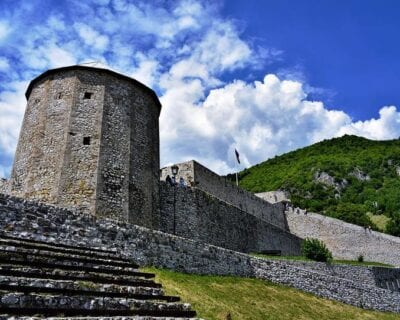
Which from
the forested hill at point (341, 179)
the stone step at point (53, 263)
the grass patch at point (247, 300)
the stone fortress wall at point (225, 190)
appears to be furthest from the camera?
the forested hill at point (341, 179)

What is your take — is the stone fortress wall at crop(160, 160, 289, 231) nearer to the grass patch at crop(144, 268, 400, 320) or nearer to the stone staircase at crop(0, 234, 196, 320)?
the grass patch at crop(144, 268, 400, 320)

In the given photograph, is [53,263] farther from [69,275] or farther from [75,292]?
[75,292]

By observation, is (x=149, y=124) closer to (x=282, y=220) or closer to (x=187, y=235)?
(x=187, y=235)

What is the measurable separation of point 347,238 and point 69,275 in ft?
147

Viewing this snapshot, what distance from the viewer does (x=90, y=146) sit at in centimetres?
1977

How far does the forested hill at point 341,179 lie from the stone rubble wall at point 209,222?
33094 mm

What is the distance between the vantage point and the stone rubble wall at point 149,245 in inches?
395

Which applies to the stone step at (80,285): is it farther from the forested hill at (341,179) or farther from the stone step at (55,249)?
the forested hill at (341,179)

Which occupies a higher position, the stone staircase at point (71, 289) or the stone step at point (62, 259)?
the stone step at point (62, 259)

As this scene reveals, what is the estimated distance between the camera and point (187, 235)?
25062mm

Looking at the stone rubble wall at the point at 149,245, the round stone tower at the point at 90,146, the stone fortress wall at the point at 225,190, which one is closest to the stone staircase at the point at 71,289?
the stone rubble wall at the point at 149,245

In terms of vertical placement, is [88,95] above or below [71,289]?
above

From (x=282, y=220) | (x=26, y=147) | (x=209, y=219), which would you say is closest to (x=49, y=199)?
(x=26, y=147)

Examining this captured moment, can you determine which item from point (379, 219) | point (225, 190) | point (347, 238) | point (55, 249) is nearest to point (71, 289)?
point (55, 249)
